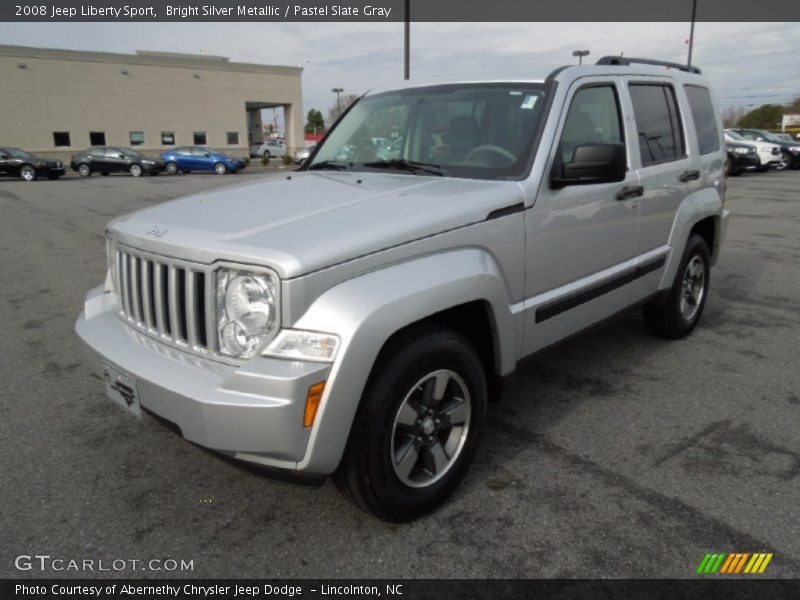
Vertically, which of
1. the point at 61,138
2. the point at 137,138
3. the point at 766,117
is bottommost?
the point at 61,138

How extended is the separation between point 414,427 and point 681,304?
3.06 meters

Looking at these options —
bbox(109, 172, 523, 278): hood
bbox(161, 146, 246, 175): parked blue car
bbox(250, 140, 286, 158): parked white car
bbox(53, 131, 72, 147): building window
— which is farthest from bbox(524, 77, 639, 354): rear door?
bbox(250, 140, 286, 158): parked white car

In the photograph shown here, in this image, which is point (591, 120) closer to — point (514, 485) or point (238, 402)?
point (514, 485)

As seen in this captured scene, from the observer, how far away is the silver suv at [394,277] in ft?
7.29

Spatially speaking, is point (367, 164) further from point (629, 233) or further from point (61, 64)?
point (61, 64)

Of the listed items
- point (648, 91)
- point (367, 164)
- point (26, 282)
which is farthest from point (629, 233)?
point (26, 282)

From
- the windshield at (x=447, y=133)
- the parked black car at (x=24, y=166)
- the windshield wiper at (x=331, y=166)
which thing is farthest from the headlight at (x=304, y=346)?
the parked black car at (x=24, y=166)

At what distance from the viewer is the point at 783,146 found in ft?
84.2

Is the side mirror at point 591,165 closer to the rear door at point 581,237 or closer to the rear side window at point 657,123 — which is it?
the rear door at point 581,237

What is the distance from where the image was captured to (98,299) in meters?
3.20

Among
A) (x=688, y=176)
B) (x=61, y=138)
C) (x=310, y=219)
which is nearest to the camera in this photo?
(x=310, y=219)

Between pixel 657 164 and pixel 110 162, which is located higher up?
pixel 657 164

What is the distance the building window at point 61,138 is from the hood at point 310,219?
45464mm

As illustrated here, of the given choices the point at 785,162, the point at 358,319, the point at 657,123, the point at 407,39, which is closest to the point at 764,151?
the point at 785,162
